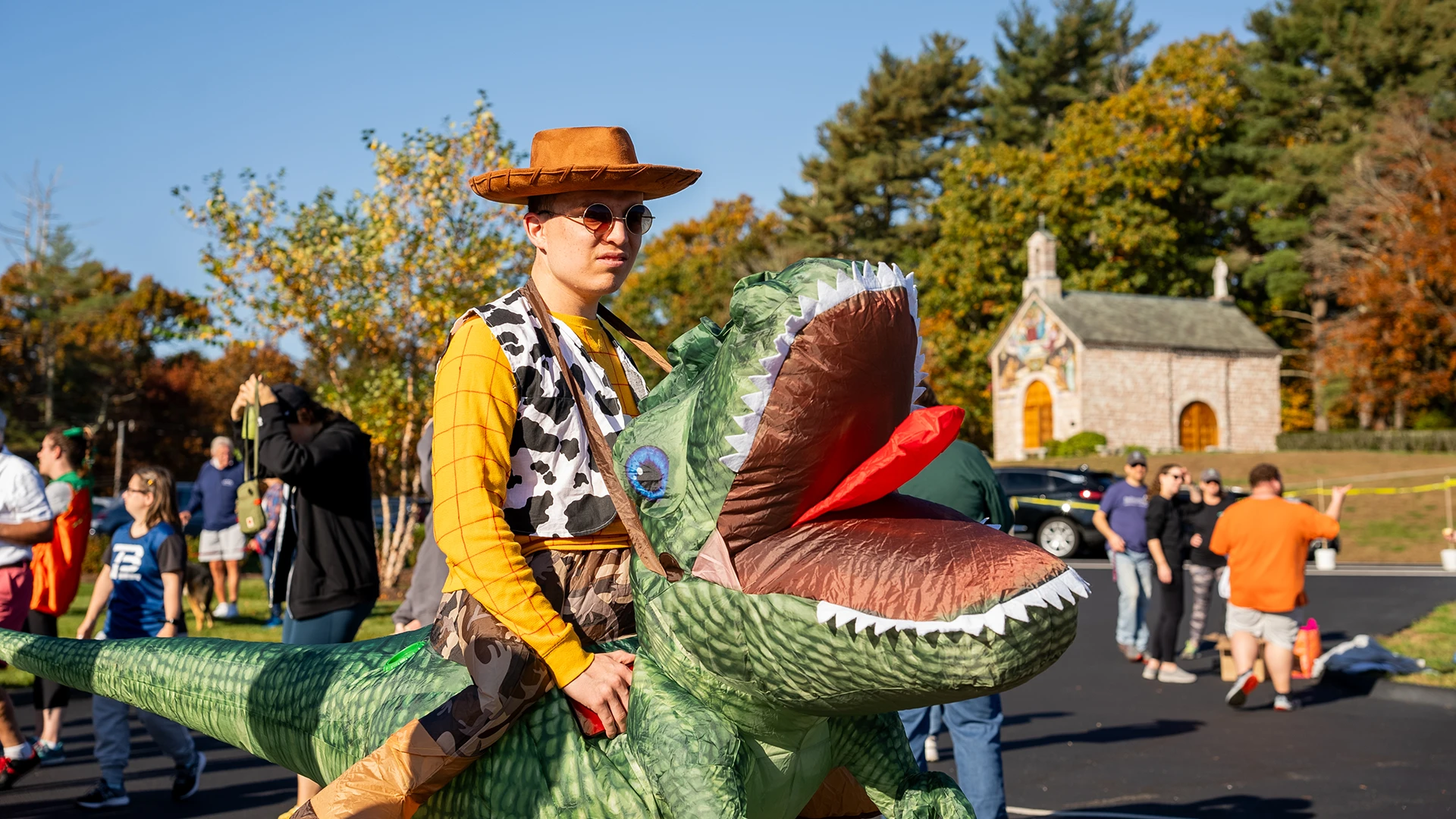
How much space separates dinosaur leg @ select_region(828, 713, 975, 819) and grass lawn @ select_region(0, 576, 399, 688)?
809 cm

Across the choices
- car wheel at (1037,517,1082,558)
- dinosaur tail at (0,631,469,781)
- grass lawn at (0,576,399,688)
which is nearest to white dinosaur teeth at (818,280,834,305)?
dinosaur tail at (0,631,469,781)

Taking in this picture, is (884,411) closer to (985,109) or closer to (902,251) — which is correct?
(902,251)

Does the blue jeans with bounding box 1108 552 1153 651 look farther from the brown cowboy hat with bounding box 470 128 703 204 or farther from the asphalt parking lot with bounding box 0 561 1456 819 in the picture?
the brown cowboy hat with bounding box 470 128 703 204

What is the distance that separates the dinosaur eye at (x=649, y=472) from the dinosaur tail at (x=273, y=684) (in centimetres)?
52

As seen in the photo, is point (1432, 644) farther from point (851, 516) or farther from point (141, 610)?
point (851, 516)

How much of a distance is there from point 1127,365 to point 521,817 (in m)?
40.3

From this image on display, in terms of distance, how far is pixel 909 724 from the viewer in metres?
5.59

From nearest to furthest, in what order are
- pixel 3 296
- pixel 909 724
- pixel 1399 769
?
pixel 909 724
pixel 1399 769
pixel 3 296

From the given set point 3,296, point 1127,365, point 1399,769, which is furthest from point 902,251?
point 1399,769

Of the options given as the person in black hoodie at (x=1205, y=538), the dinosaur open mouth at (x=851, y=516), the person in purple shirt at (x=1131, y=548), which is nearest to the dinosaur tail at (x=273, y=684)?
the dinosaur open mouth at (x=851, y=516)

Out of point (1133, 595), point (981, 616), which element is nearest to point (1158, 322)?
point (1133, 595)

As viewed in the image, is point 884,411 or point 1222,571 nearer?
point 884,411

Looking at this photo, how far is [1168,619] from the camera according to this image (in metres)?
10.1

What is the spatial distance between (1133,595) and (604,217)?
9697 mm
